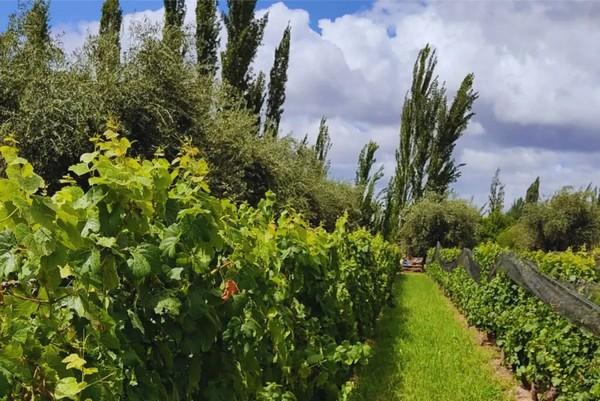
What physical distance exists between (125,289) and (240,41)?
61.2 feet

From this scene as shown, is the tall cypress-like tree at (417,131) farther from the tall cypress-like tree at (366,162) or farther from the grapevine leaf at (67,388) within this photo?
the grapevine leaf at (67,388)

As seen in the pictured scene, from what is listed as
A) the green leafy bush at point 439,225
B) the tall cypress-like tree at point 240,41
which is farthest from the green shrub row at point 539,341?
the green leafy bush at point 439,225

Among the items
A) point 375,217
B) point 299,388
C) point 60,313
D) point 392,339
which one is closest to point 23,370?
point 60,313

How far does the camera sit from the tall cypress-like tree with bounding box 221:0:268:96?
774 inches

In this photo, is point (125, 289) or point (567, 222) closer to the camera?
point (125, 289)

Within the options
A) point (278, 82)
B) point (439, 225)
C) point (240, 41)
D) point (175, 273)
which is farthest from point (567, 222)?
point (175, 273)

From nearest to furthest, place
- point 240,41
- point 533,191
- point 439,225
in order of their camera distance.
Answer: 1. point 240,41
2. point 439,225
3. point 533,191

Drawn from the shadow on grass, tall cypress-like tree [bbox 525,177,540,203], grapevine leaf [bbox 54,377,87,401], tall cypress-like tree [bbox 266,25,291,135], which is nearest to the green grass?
the shadow on grass

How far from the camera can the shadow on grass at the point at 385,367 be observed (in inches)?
238

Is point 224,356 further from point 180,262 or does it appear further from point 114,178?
point 114,178

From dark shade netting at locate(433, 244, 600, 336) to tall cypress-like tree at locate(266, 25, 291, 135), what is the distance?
1587 cm

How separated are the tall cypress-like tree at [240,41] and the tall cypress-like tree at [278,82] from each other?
3.12 metres

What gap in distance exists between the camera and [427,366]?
24.2 ft

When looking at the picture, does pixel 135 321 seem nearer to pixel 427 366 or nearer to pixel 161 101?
pixel 427 366
